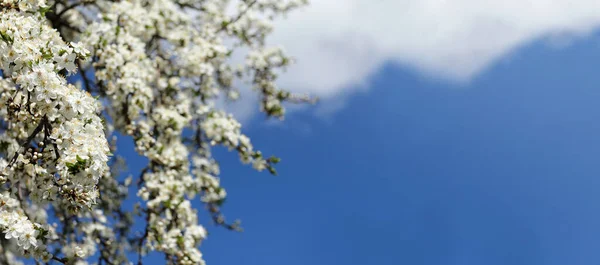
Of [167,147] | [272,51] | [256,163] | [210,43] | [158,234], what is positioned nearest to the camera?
[158,234]

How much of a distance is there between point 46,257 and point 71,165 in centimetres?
124

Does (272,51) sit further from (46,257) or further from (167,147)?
(46,257)


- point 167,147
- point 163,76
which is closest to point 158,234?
point 167,147

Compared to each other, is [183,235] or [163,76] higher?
[163,76]

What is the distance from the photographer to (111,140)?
8.59 meters

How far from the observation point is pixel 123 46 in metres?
7.57

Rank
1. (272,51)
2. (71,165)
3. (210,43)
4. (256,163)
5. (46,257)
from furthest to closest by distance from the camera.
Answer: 1. (272,51)
2. (210,43)
3. (256,163)
4. (46,257)
5. (71,165)

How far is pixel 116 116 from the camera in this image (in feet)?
26.3

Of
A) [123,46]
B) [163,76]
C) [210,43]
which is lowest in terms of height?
[123,46]

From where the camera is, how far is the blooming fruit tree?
4758 mm

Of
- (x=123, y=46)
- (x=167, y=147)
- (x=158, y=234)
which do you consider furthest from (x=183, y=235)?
(x=123, y=46)

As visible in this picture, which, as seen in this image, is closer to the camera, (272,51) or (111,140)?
(111,140)

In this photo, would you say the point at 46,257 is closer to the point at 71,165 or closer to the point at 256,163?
the point at 71,165

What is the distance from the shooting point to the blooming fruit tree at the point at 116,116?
4.76 meters
